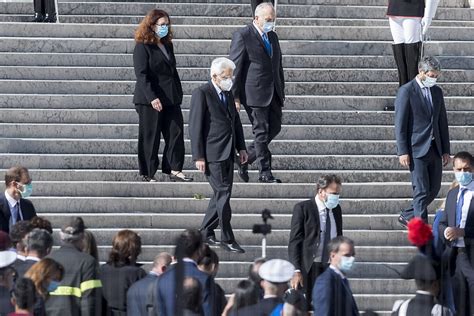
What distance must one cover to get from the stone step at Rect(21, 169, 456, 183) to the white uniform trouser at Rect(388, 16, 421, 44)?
1.48 metres

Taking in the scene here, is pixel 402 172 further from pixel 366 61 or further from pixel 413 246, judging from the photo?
pixel 413 246

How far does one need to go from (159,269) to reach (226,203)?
2.98 metres

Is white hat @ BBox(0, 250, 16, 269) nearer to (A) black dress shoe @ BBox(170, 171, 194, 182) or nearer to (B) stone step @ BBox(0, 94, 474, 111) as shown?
(A) black dress shoe @ BBox(170, 171, 194, 182)

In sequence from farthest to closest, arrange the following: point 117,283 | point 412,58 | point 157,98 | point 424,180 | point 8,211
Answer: point 412,58, point 157,98, point 424,180, point 8,211, point 117,283

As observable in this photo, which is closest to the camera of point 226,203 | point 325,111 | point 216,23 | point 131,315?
point 131,315

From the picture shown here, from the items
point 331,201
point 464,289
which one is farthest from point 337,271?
point 331,201

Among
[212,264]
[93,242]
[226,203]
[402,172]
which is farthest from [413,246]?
[402,172]

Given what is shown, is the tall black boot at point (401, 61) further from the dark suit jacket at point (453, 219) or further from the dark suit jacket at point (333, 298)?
the dark suit jacket at point (333, 298)

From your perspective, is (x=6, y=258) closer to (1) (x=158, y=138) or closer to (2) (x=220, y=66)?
(2) (x=220, y=66)

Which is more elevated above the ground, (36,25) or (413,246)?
(36,25)

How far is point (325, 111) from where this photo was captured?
19.0 metres

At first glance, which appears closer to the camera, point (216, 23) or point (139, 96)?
point (139, 96)

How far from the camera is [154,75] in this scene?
17703 millimetres

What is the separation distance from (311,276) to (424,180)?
3.49 metres
